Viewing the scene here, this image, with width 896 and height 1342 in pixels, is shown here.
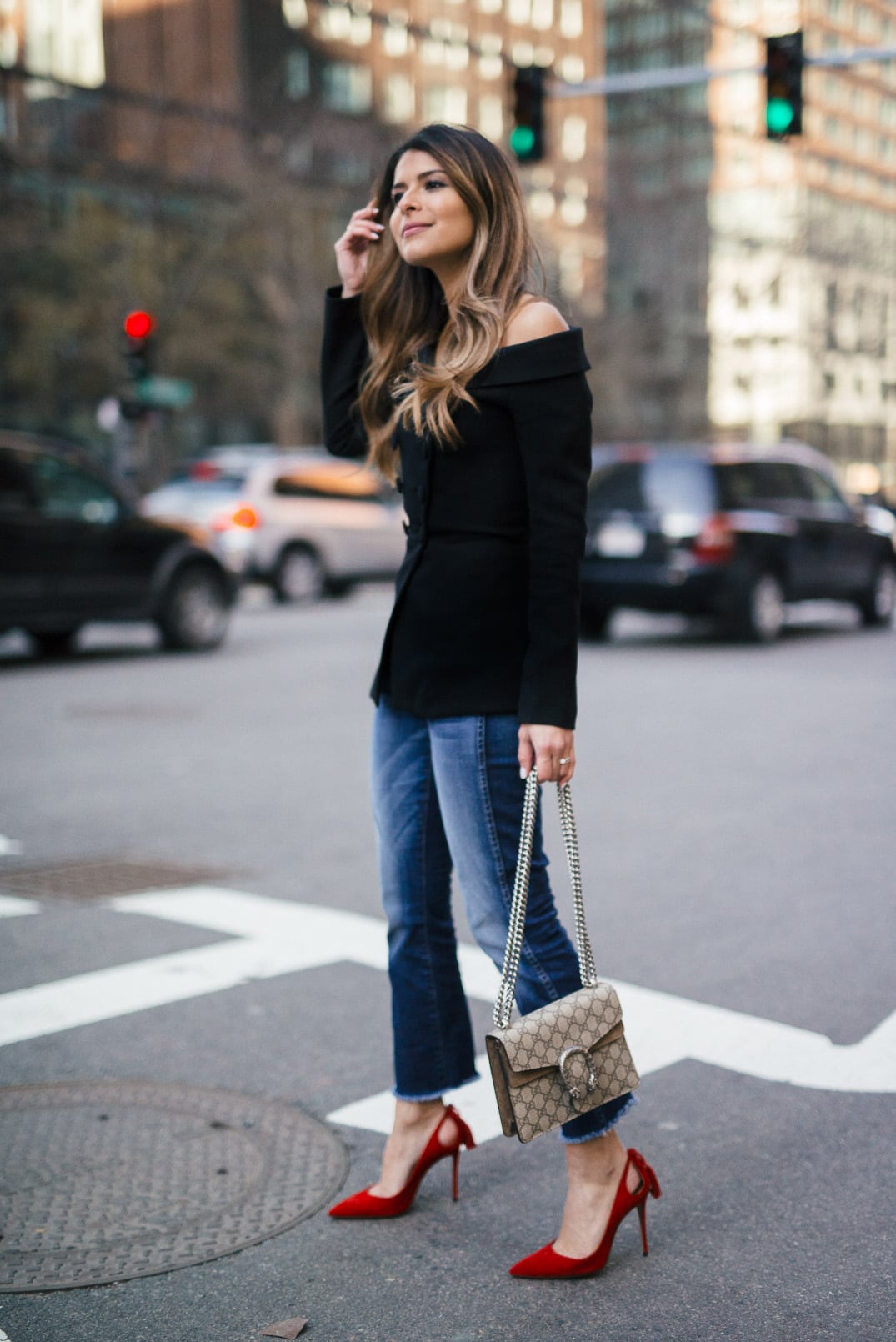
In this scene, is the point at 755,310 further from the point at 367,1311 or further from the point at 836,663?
the point at 367,1311

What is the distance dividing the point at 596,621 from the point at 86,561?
4.74m

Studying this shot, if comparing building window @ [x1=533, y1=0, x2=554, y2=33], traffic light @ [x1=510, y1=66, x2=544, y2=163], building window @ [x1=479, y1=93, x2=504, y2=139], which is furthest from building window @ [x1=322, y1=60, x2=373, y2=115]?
traffic light @ [x1=510, y1=66, x2=544, y2=163]

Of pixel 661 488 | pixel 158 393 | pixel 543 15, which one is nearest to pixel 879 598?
pixel 661 488

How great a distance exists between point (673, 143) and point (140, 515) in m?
75.8

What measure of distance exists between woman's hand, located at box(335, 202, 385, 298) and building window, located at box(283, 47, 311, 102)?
55.9 meters

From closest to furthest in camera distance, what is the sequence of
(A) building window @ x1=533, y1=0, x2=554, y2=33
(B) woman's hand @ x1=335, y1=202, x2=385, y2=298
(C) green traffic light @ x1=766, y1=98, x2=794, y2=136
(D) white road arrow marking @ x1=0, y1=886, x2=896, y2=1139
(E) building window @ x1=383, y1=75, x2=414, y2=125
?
(B) woman's hand @ x1=335, y1=202, x2=385, y2=298 → (D) white road arrow marking @ x1=0, y1=886, x2=896, y2=1139 → (C) green traffic light @ x1=766, y1=98, x2=794, y2=136 → (E) building window @ x1=383, y1=75, x2=414, y2=125 → (A) building window @ x1=533, y1=0, x2=554, y2=33

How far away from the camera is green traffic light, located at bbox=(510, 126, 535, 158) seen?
16.9 meters

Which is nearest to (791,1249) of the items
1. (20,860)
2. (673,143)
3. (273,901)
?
(273,901)

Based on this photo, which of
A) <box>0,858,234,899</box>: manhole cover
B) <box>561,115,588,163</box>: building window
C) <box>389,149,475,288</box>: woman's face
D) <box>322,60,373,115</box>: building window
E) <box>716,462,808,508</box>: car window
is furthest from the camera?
<box>561,115,588,163</box>: building window

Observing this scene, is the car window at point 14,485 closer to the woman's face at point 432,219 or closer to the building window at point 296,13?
the woman's face at point 432,219

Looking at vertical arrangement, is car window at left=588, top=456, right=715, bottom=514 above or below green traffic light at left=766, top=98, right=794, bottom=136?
below

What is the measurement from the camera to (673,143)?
8369cm

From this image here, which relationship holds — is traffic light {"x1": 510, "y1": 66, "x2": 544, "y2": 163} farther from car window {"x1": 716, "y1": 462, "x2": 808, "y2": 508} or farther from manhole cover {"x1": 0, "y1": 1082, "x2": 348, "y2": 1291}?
manhole cover {"x1": 0, "y1": 1082, "x2": 348, "y2": 1291}

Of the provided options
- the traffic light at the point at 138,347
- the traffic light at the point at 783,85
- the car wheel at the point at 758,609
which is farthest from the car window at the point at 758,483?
the traffic light at the point at 138,347
